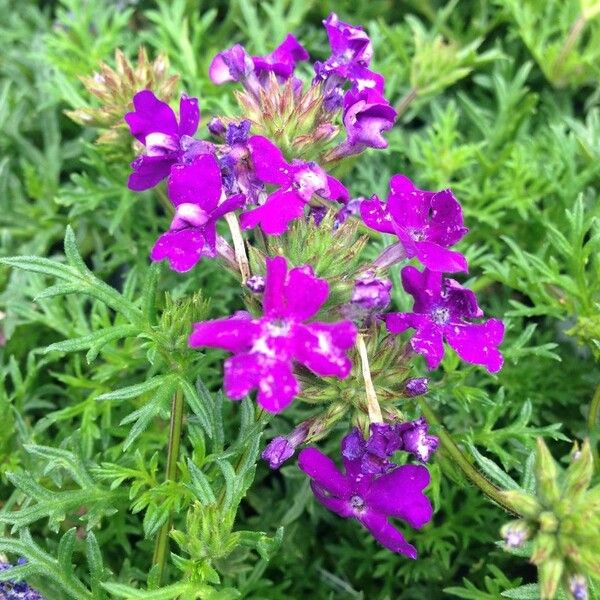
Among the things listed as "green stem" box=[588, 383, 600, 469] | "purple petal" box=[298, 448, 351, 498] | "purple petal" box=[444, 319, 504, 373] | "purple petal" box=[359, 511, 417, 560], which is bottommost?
"green stem" box=[588, 383, 600, 469]

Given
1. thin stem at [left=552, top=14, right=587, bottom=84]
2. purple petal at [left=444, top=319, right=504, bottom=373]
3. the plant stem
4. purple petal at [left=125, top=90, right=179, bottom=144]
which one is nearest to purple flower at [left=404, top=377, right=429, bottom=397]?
purple petal at [left=444, top=319, right=504, bottom=373]

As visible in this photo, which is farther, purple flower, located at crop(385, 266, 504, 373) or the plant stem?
the plant stem

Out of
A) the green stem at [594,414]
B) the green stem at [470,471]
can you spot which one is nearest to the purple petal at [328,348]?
the green stem at [470,471]

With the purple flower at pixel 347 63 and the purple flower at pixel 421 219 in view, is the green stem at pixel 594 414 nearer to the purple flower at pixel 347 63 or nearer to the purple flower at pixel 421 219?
the purple flower at pixel 421 219

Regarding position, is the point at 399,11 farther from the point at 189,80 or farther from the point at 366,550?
the point at 366,550

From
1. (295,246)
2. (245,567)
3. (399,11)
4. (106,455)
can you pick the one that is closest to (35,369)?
(106,455)

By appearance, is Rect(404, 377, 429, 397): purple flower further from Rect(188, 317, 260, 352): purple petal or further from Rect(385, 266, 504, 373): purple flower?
Rect(188, 317, 260, 352): purple petal
